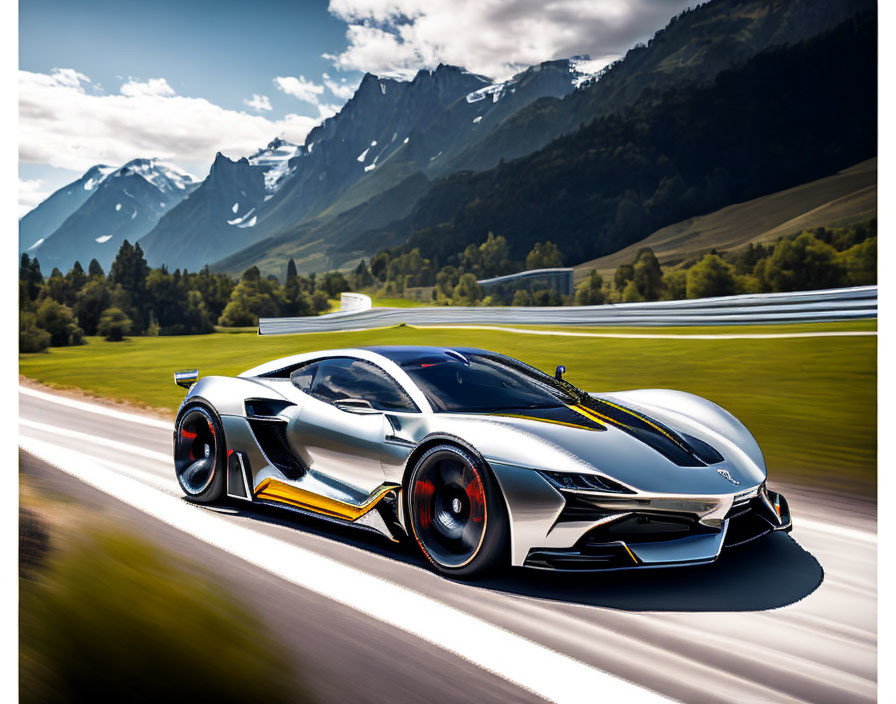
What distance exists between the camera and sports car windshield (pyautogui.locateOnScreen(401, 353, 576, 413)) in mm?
3771

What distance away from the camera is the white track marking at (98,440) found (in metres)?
6.42

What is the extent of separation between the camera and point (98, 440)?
7.29 meters

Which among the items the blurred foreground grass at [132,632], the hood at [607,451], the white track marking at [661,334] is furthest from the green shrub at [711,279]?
the blurred foreground grass at [132,632]

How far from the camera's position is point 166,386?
1273 centimetres

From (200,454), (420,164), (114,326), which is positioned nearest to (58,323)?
(114,326)

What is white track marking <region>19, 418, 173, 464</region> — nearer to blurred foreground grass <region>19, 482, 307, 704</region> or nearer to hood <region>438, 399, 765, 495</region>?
blurred foreground grass <region>19, 482, 307, 704</region>

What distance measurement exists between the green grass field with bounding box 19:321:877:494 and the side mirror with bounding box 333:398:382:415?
10.5 feet

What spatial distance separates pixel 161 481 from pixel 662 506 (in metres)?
3.74

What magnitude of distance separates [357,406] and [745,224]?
359ft

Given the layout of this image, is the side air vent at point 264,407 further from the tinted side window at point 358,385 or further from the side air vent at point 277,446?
the tinted side window at point 358,385

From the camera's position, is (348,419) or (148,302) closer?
(348,419)

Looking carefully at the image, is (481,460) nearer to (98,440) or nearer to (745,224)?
(98,440)

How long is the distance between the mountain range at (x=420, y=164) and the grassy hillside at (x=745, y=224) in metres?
9.95

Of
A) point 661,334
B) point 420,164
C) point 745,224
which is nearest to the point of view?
point 661,334
